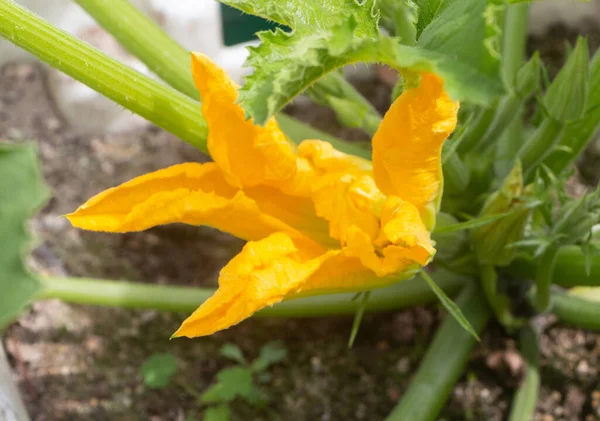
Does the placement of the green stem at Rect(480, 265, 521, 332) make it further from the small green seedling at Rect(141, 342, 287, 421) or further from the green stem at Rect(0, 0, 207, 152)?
the green stem at Rect(0, 0, 207, 152)

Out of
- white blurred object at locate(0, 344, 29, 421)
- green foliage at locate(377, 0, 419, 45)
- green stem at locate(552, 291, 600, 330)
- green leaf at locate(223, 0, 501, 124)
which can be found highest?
green leaf at locate(223, 0, 501, 124)

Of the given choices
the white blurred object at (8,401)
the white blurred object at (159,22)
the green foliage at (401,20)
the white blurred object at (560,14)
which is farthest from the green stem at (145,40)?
the white blurred object at (560,14)

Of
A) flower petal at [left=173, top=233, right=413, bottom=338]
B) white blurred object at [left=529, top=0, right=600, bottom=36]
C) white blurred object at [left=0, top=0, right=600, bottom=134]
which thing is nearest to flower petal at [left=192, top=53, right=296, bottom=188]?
flower petal at [left=173, top=233, right=413, bottom=338]

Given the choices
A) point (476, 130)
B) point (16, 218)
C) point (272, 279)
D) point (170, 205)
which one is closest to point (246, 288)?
point (272, 279)

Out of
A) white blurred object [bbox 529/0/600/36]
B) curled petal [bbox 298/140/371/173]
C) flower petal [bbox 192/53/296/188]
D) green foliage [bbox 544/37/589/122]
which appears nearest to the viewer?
flower petal [bbox 192/53/296/188]

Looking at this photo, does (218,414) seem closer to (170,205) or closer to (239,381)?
(239,381)

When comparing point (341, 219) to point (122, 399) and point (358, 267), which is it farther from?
point (122, 399)

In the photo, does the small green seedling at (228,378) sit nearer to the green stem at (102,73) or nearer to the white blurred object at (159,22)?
the green stem at (102,73)
